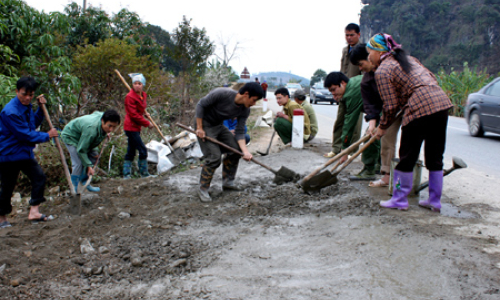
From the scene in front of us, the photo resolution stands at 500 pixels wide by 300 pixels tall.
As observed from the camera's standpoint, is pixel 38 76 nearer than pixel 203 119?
No

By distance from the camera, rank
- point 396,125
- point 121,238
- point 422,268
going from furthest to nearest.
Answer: point 396,125 < point 121,238 < point 422,268

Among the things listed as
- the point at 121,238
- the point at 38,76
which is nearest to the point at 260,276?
the point at 121,238

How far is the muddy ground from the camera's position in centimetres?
263

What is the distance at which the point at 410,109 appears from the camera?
359 centimetres

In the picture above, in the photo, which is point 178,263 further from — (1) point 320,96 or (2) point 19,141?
(1) point 320,96

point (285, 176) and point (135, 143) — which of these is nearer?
point (285, 176)

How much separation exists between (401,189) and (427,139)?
0.55 m

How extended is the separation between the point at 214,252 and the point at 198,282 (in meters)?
0.49

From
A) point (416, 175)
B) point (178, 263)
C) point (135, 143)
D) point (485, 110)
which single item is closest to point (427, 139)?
point (416, 175)

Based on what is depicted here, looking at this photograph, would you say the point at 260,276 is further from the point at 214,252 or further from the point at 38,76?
the point at 38,76

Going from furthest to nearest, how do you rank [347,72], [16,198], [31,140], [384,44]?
[347,72] → [16,198] → [31,140] → [384,44]

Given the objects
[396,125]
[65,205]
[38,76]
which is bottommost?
[65,205]

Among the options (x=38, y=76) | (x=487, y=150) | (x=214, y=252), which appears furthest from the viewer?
(x=487, y=150)

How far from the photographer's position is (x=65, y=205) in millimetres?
4953
